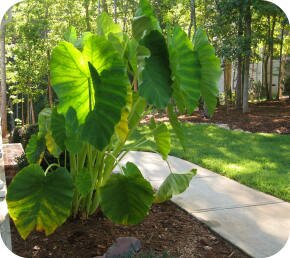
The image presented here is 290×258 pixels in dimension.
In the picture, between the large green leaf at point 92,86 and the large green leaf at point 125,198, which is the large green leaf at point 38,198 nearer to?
the large green leaf at point 125,198

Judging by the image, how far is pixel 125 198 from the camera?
7.11ft

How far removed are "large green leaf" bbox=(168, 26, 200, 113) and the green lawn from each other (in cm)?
86

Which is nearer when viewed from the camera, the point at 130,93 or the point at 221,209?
the point at 130,93

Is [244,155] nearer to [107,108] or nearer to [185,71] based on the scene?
[185,71]

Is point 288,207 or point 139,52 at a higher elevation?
point 139,52

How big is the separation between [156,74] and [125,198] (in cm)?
66

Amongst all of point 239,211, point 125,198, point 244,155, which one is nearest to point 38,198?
point 125,198

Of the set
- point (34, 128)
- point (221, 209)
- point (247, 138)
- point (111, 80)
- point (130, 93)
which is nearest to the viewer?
point (111, 80)

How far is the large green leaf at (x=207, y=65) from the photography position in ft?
7.52

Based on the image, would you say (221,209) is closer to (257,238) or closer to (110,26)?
(257,238)

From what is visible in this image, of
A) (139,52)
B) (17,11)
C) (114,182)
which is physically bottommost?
(114,182)

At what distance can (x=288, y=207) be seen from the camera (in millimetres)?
2959

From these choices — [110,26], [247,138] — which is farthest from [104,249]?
[247,138]

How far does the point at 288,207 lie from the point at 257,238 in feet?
2.11
